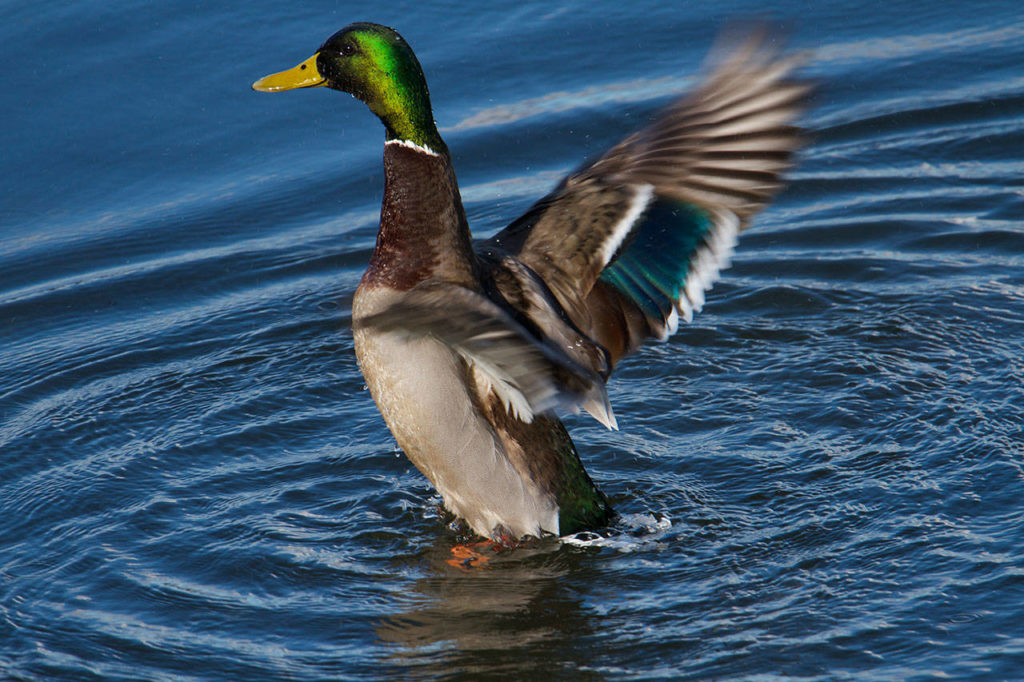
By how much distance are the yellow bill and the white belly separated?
2.55 feet

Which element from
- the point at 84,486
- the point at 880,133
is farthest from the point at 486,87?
the point at 84,486

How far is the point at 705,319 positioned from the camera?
598cm

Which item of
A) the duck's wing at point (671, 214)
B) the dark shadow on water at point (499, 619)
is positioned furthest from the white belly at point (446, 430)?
the duck's wing at point (671, 214)

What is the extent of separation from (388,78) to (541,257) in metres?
0.80

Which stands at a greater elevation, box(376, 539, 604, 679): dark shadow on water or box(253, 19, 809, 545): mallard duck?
box(253, 19, 809, 545): mallard duck

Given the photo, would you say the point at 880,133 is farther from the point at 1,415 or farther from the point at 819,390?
the point at 1,415

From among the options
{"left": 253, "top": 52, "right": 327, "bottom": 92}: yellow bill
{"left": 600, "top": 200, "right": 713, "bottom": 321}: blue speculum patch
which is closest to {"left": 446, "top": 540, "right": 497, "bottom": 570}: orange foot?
{"left": 600, "top": 200, "right": 713, "bottom": 321}: blue speculum patch

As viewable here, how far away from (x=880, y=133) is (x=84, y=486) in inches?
188

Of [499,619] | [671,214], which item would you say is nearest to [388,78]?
[671,214]

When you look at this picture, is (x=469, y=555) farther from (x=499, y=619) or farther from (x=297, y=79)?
(x=297, y=79)

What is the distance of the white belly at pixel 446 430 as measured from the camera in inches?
166

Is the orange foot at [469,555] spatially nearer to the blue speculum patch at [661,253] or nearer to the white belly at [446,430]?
the white belly at [446,430]

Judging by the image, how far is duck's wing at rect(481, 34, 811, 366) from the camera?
4.63 meters

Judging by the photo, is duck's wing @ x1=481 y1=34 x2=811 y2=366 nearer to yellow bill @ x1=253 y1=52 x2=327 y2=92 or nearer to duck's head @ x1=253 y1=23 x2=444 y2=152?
duck's head @ x1=253 y1=23 x2=444 y2=152
